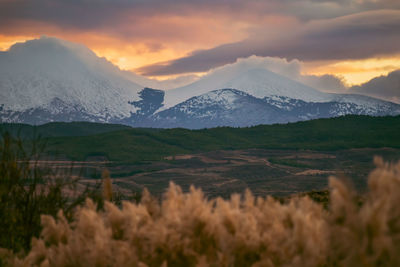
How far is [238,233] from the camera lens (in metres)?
4.34

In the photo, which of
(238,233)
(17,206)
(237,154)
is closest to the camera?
(238,233)

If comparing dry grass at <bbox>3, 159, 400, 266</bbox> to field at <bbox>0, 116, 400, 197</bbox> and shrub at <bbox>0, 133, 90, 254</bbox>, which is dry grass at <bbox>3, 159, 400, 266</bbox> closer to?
shrub at <bbox>0, 133, 90, 254</bbox>

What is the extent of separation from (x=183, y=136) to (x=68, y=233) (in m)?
136

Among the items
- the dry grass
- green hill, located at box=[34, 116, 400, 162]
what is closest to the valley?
green hill, located at box=[34, 116, 400, 162]

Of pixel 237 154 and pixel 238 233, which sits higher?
pixel 238 233

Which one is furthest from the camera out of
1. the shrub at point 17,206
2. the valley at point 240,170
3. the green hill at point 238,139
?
the green hill at point 238,139

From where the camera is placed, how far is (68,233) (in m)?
5.31

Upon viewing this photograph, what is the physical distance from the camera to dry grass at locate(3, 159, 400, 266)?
3.06m

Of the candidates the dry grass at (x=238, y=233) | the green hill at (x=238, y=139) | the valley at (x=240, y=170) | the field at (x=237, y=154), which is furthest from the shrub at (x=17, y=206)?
the green hill at (x=238, y=139)

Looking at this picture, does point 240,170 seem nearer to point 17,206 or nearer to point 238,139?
point 238,139

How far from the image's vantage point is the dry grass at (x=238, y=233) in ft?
10.0

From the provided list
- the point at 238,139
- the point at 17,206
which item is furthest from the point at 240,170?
the point at 17,206

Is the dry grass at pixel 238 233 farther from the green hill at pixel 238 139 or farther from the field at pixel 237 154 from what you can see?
the green hill at pixel 238 139

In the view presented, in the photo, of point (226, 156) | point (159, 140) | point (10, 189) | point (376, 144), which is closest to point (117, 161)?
point (226, 156)
